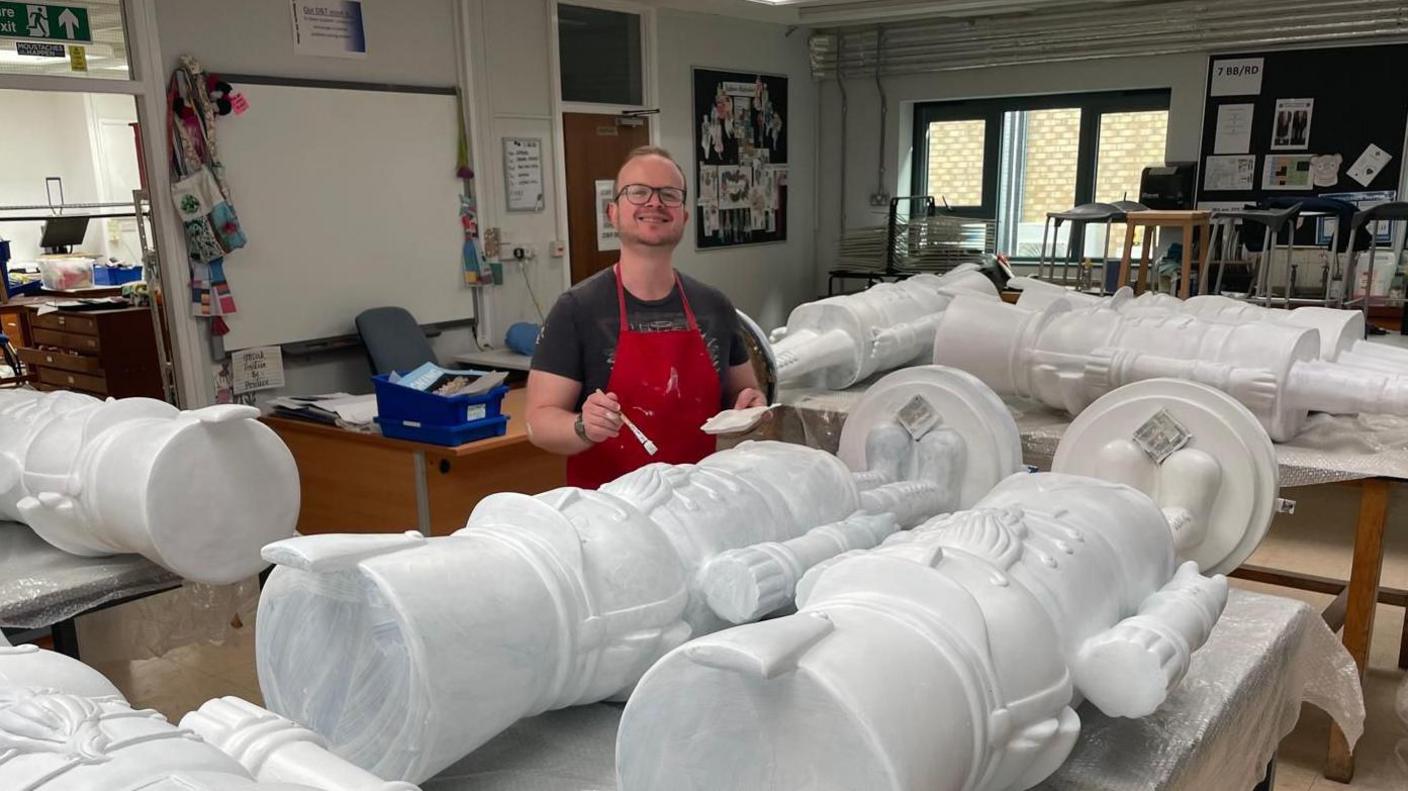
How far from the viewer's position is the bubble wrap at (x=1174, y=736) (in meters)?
1.33

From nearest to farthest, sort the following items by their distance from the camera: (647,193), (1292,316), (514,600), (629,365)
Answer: (514,600)
(647,193)
(629,365)
(1292,316)

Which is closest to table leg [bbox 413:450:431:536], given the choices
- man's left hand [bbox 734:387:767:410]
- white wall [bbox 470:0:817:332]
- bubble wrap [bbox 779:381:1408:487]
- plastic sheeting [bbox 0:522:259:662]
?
plastic sheeting [bbox 0:522:259:662]

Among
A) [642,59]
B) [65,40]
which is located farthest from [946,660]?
[642,59]

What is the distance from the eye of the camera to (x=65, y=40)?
3848mm

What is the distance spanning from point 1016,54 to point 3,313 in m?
6.71

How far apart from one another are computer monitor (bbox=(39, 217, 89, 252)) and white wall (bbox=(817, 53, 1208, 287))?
18.1 feet

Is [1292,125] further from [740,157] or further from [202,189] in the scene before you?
[202,189]

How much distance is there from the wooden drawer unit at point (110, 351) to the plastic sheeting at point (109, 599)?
2121 mm

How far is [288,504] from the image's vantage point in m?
2.21

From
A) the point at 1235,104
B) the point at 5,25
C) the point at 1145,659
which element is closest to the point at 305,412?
the point at 5,25

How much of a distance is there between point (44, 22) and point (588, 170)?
2869 mm

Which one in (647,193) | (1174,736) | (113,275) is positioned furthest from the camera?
(113,275)

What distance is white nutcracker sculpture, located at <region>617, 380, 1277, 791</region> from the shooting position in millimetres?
973

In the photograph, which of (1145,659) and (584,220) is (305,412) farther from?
(1145,659)
